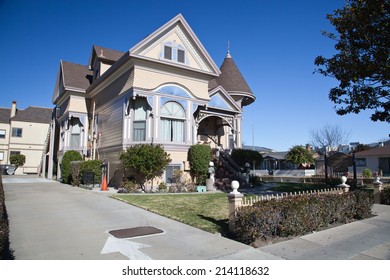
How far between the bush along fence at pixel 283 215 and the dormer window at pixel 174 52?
13.1 metres

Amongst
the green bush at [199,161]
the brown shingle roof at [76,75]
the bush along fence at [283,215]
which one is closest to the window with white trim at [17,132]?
the brown shingle roof at [76,75]

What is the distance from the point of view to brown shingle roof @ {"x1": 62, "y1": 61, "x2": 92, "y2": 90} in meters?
24.8

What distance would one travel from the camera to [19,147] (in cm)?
4391

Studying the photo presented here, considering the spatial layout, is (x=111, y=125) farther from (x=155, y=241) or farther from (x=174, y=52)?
(x=155, y=241)

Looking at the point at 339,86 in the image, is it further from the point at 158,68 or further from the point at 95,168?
the point at 95,168

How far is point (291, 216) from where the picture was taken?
720 cm

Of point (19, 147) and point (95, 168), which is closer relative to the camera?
point (95, 168)

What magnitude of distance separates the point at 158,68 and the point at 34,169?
3549 centimetres

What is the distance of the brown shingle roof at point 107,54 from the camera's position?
2402cm

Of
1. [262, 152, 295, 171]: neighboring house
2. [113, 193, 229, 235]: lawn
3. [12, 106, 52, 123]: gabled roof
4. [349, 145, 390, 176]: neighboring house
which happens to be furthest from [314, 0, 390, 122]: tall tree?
[12, 106, 52, 123]: gabled roof

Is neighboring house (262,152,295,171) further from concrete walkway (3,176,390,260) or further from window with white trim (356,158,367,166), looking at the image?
concrete walkway (3,176,390,260)

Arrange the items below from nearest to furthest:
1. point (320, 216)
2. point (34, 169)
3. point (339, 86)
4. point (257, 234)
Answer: point (257, 234) → point (320, 216) → point (339, 86) → point (34, 169)

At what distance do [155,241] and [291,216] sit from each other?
11.3 ft

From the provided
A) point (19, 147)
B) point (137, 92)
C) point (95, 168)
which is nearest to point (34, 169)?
point (19, 147)
